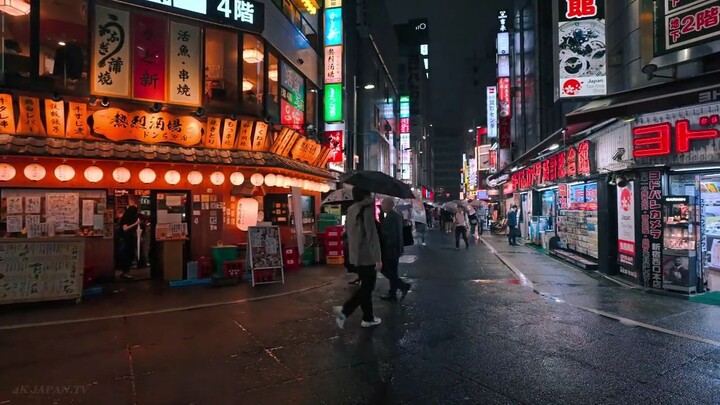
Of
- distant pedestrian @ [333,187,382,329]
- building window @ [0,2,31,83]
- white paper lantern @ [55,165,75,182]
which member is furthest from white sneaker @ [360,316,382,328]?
building window @ [0,2,31,83]

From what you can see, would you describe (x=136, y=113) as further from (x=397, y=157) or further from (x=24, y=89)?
(x=397, y=157)

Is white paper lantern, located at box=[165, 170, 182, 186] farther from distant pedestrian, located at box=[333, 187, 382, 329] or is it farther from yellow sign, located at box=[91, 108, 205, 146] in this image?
distant pedestrian, located at box=[333, 187, 382, 329]

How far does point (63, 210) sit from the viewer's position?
34.4 ft

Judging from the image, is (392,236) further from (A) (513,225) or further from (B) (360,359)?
(A) (513,225)

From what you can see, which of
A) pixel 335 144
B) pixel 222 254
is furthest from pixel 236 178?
pixel 335 144

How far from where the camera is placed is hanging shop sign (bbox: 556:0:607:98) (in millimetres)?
11883

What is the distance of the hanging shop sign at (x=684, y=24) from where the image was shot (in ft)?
27.9

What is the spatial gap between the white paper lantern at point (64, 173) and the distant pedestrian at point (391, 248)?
7.15 m

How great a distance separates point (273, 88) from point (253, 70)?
4.15ft

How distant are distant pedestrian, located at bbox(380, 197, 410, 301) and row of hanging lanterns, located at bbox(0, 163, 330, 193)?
16.4 feet

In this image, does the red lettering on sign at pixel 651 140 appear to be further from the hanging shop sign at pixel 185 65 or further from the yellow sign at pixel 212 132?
the hanging shop sign at pixel 185 65

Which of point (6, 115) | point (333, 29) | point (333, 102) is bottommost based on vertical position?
point (6, 115)

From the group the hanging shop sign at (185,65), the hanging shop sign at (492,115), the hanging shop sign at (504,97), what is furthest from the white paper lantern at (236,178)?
the hanging shop sign at (492,115)

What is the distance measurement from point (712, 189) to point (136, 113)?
13.3m
